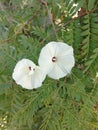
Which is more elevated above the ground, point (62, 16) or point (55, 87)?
point (62, 16)

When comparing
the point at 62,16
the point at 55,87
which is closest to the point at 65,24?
the point at 62,16

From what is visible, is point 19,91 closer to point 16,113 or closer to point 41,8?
point 16,113
